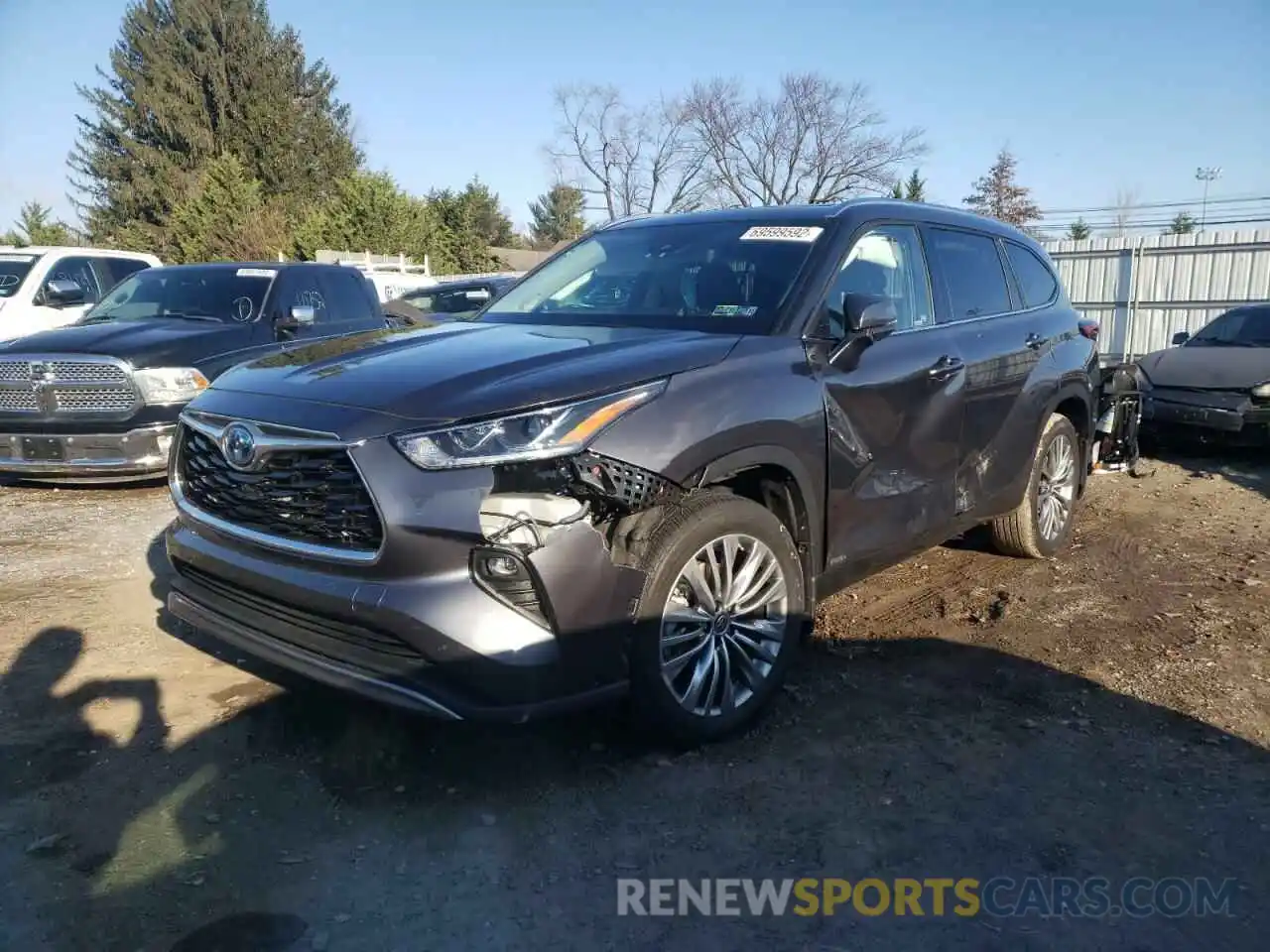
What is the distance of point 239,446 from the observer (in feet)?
10.1

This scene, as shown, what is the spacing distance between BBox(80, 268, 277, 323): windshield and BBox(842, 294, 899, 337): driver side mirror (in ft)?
18.5

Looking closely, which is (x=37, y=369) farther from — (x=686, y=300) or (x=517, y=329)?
(x=686, y=300)

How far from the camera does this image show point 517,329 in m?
3.86

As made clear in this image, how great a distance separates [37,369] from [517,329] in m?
4.76

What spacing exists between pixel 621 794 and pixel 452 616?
0.87m

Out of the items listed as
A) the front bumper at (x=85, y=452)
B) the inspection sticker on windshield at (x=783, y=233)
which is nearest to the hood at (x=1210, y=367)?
the inspection sticker on windshield at (x=783, y=233)

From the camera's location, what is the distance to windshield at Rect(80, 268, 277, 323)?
7.77 m

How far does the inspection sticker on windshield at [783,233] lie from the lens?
3951mm

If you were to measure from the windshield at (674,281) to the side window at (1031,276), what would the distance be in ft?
6.30

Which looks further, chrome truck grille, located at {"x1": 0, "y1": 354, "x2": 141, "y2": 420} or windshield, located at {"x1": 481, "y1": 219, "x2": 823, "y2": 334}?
chrome truck grille, located at {"x1": 0, "y1": 354, "x2": 141, "y2": 420}

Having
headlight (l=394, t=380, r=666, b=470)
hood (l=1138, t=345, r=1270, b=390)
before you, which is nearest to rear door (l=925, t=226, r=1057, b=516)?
headlight (l=394, t=380, r=666, b=470)

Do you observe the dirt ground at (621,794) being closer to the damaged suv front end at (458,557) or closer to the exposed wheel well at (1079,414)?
the damaged suv front end at (458,557)

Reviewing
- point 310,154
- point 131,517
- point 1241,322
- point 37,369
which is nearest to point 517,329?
point 131,517

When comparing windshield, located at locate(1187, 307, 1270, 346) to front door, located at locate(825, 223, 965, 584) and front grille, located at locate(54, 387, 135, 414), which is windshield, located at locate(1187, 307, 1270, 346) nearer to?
front door, located at locate(825, 223, 965, 584)
